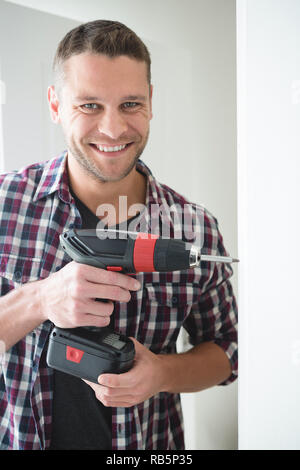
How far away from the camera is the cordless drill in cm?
51

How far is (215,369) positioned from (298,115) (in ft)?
1.90

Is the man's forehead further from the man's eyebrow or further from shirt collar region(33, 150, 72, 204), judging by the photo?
shirt collar region(33, 150, 72, 204)

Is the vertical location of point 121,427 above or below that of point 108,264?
below

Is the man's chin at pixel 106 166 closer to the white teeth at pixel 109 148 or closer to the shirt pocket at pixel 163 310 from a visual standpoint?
the white teeth at pixel 109 148

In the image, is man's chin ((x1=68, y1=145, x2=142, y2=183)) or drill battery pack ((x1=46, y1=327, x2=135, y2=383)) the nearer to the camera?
drill battery pack ((x1=46, y1=327, x2=135, y2=383))

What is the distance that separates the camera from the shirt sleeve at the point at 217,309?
78 cm

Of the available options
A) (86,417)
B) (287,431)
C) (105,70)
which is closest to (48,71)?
(105,70)

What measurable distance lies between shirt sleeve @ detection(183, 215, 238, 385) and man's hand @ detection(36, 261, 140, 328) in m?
0.25

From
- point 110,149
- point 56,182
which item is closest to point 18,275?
point 56,182

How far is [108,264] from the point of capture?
551 mm

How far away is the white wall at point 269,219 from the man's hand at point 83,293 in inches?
7.9

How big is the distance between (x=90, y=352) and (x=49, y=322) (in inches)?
6.2

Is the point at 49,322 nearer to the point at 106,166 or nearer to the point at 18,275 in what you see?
the point at 18,275

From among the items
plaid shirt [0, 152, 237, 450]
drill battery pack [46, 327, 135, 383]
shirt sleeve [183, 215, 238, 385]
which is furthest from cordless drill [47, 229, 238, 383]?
shirt sleeve [183, 215, 238, 385]
